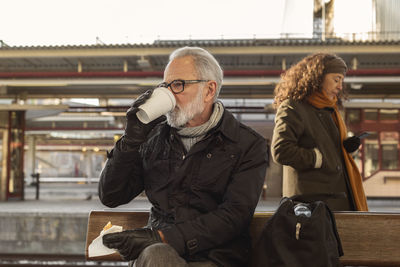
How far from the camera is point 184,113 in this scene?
1.75 m

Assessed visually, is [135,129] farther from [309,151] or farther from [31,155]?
[31,155]

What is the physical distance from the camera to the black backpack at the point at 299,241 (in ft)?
4.70

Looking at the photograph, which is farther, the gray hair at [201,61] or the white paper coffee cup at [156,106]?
the gray hair at [201,61]

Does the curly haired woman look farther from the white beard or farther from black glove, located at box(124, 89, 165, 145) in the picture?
black glove, located at box(124, 89, 165, 145)

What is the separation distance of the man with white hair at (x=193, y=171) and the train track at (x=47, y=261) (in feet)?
13.5

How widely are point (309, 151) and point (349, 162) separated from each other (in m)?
0.29

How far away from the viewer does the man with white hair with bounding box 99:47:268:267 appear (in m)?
1.57

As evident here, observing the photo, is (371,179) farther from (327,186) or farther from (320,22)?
(327,186)

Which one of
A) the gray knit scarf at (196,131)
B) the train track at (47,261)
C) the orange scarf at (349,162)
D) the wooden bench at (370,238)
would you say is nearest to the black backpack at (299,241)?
the wooden bench at (370,238)

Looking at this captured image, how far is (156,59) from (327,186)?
6963mm

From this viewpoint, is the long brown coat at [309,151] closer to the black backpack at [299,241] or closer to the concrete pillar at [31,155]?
the black backpack at [299,241]

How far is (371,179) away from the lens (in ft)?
35.1

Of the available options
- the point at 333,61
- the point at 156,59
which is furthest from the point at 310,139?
the point at 156,59

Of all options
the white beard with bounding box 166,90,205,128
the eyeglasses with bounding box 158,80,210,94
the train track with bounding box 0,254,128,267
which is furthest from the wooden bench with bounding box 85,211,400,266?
the train track with bounding box 0,254,128,267
